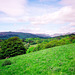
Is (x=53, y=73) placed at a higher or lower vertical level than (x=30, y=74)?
higher

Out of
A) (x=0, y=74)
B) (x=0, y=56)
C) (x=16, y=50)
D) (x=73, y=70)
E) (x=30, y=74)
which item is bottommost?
(x=0, y=56)

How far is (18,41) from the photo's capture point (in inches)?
1387

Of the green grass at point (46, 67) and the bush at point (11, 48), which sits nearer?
the green grass at point (46, 67)

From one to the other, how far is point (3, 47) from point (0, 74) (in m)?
26.2

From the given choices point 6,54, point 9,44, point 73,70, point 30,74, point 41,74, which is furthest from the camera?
point 9,44

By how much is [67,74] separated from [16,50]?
97.7 feet

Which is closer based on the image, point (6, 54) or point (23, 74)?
point (23, 74)

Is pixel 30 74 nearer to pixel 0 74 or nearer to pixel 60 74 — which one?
pixel 60 74

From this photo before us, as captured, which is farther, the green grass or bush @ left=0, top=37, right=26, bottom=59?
bush @ left=0, top=37, right=26, bottom=59

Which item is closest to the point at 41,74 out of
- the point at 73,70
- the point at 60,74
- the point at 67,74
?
the point at 60,74

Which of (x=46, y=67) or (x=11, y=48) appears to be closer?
(x=46, y=67)

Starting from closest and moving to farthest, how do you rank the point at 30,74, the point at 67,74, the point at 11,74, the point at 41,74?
the point at 67,74 → the point at 41,74 → the point at 30,74 → the point at 11,74

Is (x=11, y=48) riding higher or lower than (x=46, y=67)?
lower

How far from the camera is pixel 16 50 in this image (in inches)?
1312
